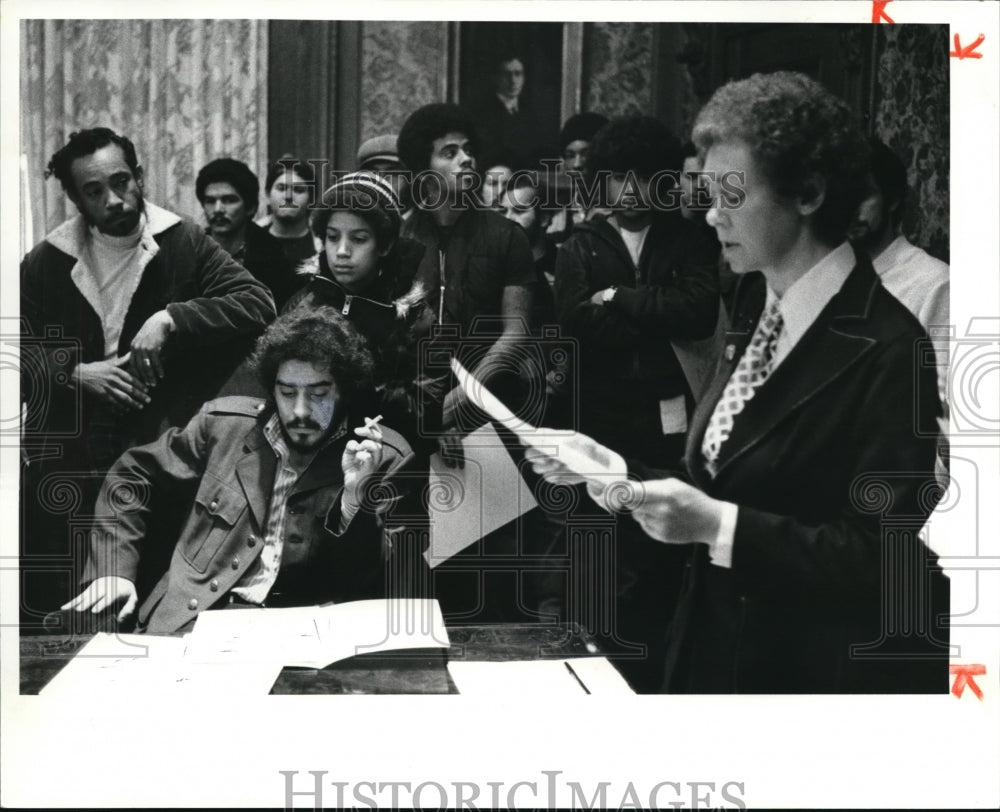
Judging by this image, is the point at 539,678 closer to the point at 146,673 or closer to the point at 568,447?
the point at 568,447

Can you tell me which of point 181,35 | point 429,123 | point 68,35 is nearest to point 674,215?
point 429,123

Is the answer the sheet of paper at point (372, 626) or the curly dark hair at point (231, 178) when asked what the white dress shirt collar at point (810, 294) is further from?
the curly dark hair at point (231, 178)

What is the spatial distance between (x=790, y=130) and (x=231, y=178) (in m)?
1.98

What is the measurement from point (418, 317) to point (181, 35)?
4.25ft

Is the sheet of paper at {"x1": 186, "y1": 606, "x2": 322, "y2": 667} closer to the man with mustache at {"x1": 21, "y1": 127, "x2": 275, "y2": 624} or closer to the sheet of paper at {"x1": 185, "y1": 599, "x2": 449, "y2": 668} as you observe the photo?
the sheet of paper at {"x1": 185, "y1": 599, "x2": 449, "y2": 668}

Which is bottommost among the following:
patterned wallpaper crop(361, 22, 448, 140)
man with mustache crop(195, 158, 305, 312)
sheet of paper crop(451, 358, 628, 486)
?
sheet of paper crop(451, 358, 628, 486)

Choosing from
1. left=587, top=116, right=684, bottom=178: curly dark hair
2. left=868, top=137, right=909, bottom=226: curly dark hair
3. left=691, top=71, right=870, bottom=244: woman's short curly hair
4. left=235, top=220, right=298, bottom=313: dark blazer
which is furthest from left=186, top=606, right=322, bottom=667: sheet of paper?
left=868, top=137, right=909, bottom=226: curly dark hair

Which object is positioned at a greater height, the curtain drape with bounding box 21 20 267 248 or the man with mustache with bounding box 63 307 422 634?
the curtain drape with bounding box 21 20 267 248

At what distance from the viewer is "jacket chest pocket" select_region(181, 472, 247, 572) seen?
4.95m

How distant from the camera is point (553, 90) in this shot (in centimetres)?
480

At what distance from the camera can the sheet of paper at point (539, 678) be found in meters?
4.88

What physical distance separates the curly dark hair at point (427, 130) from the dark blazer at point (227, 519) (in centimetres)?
97

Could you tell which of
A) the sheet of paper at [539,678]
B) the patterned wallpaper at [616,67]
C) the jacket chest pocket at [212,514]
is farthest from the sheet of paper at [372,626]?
the patterned wallpaper at [616,67]

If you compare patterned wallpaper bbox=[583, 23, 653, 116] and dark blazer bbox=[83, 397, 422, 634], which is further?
dark blazer bbox=[83, 397, 422, 634]
